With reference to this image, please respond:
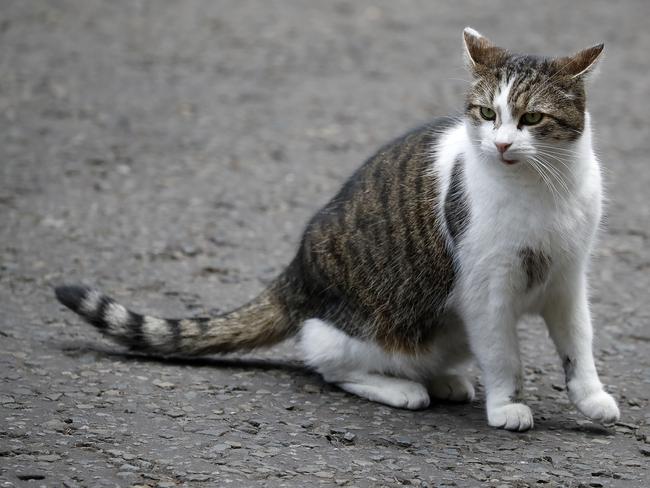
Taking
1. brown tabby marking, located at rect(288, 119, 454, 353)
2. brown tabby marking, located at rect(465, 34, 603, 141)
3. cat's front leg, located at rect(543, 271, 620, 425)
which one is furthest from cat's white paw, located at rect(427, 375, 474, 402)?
brown tabby marking, located at rect(465, 34, 603, 141)

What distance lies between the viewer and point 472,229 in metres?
4.01

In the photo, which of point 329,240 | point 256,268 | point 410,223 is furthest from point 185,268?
point 410,223

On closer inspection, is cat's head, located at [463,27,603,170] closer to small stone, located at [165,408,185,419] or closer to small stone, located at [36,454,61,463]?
small stone, located at [165,408,185,419]

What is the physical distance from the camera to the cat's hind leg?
4398mm

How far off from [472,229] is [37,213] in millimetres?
3459

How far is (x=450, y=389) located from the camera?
453 centimetres

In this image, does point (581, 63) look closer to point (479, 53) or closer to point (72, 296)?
point (479, 53)

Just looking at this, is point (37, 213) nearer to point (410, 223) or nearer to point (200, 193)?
point (200, 193)

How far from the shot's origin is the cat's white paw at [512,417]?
415 centimetres

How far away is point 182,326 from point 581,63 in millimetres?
2011

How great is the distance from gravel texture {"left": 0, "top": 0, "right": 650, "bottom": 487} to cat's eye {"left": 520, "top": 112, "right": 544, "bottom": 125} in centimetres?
124

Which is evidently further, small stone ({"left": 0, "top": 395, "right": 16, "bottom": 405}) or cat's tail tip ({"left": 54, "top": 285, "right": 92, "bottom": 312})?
cat's tail tip ({"left": 54, "top": 285, "right": 92, "bottom": 312})

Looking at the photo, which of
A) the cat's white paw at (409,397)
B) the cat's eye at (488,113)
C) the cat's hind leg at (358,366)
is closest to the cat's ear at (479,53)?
the cat's eye at (488,113)

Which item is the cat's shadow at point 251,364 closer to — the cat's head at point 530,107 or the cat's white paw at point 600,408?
the cat's white paw at point 600,408
